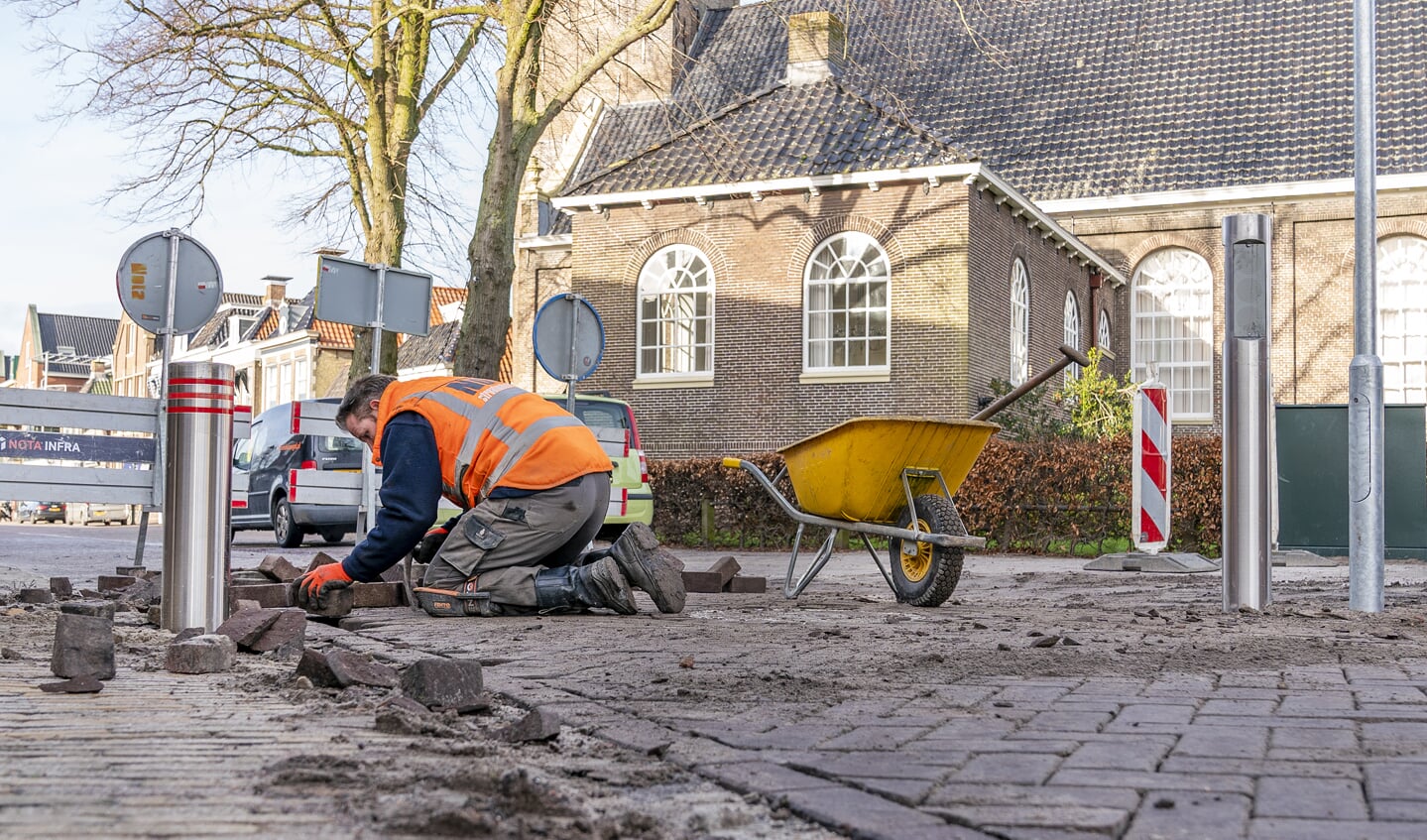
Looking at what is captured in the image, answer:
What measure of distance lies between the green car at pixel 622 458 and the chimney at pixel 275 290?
150ft

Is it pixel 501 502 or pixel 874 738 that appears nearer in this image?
pixel 874 738

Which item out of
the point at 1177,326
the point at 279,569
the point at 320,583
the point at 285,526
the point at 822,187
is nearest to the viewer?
the point at 320,583

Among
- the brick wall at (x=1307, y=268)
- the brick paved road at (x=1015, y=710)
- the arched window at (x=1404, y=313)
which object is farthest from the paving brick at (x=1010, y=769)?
the arched window at (x=1404, y=313)

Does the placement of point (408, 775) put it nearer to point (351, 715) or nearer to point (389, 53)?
point (351, 715)

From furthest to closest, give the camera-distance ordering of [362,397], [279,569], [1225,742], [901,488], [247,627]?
1. [901,488]
2. [279,569]
3. [362,397]
4. [247,627]
5. [1225,742]

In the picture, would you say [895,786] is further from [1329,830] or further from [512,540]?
[512,540]

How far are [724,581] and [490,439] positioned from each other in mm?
2744

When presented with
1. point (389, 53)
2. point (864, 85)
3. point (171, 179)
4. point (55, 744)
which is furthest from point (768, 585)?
point (864, 85)

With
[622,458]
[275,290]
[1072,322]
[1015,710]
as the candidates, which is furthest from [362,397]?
[275,290]

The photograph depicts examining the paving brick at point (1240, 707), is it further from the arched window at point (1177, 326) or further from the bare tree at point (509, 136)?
the arched window at point (1177, 326)

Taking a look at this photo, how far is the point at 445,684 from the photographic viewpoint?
396cm

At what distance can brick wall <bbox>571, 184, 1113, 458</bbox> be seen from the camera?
21.0 m

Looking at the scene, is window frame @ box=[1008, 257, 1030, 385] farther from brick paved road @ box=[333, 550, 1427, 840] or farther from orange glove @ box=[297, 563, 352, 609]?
orange glove @ box=[297, 563, 352, 609]

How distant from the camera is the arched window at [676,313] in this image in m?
22.9
